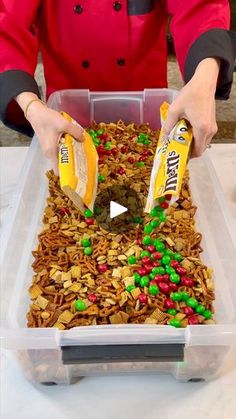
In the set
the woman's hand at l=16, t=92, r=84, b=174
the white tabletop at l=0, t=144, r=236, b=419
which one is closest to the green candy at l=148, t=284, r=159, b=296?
the white tabletop at l=0, t=144, r=236, b=419

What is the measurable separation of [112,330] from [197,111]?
32 cm

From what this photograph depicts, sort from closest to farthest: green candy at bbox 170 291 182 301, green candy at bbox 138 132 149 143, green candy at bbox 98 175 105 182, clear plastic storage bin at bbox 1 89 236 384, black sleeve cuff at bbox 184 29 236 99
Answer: clear plastic storage bin at bbox 1 89 236 384 < green candy at bbox 170 291 182 301 < black sleeve cuff at bbox 184 29 236 99 < green candy at bbox 98 175 105 182 < green candy at bbox 138 132 149 143

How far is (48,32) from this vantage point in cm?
92

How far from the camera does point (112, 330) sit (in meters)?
0.53

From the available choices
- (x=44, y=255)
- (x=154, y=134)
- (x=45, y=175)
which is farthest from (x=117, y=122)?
(x=44, y=255)

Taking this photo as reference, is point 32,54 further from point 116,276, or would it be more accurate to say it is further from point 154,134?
point 116,276

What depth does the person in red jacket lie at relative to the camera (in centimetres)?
68

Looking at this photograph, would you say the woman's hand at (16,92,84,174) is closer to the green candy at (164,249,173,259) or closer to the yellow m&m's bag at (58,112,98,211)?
the yellow m&m's bag at (58,112,98,211)

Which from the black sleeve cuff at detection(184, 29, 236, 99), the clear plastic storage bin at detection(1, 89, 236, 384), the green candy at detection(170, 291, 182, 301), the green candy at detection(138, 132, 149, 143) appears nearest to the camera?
the clear plastic storage bin at detection(1, 89, 236, 384)

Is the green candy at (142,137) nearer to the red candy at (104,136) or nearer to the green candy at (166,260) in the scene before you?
the red candy at (104,136)

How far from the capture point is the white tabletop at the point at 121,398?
1.89 ft

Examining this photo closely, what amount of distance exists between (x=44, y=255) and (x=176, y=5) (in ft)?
1.63
